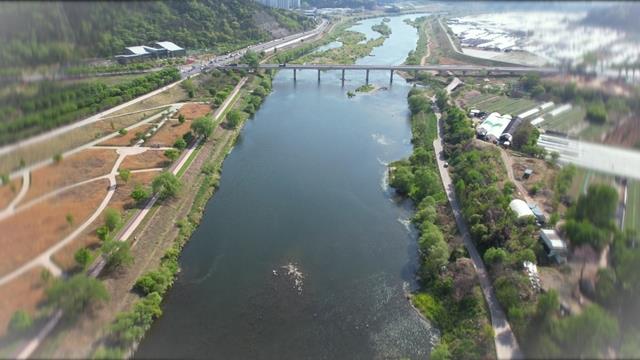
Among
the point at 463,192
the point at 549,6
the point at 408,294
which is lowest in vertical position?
the point at 408,294

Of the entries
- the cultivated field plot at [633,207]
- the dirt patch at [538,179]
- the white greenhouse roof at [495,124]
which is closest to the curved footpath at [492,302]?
the dirt patch at [538,179]

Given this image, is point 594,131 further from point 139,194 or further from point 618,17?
point 139,194

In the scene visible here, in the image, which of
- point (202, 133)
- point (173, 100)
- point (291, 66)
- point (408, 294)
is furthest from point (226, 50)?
point (408, 294)

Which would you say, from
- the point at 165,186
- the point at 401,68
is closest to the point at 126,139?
the point at 165,186

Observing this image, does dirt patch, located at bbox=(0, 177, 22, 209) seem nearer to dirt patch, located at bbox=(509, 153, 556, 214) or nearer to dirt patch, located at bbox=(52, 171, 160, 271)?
dirt patch, located at bbox=(52, 171, 160, 271)

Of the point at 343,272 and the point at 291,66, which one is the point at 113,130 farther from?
the point at 291,66
